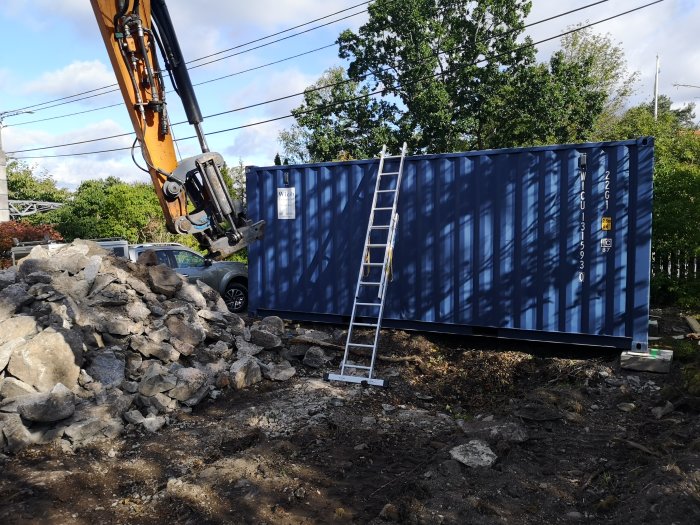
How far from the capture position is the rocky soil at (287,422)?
4.12 meters

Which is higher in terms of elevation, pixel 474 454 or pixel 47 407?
pixel 47 407

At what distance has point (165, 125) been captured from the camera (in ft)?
18.4

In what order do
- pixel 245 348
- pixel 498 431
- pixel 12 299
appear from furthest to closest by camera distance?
pixel 245 348 < pixel 12 299 < pixel 498 431

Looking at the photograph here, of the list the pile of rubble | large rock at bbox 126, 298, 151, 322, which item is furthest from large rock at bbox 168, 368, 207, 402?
large rock at bbox 126, 298, 151, 322

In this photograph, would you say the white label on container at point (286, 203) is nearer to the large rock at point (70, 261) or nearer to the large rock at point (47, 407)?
the large rock at point (70, 261)

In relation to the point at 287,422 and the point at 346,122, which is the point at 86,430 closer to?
the point at 287,422

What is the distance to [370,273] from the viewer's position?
8.75 m

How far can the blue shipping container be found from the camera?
726cm

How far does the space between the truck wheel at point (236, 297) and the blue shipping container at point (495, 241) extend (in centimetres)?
349

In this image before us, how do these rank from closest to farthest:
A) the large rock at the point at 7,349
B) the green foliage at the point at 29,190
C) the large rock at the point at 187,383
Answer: the large rock at the point at 7,349 → the large rock at the point at 187,383 → the green foliage at the point at 29,190

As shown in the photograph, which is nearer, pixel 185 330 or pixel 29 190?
pixel 185 330

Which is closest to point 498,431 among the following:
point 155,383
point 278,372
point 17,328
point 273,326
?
point 278,372

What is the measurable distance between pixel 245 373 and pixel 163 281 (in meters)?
2.27

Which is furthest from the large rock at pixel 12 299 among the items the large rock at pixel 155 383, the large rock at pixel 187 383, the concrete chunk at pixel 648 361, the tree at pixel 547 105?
the tree at pixel 547 105
